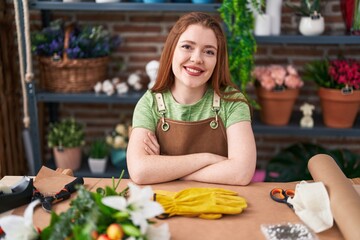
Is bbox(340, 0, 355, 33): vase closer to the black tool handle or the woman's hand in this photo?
the woman's hand

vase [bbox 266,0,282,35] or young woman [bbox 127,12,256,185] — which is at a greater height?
vase [bbox 266,0,282,35]

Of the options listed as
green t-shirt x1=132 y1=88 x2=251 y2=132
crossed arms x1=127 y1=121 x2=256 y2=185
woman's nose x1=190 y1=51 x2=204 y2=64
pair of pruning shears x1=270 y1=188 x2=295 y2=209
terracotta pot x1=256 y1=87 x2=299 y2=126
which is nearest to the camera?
pair of pruning shears x1=270 y1=188 x2=295 y2=209

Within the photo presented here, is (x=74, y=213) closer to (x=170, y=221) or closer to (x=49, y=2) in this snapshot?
(x=170, y=221)

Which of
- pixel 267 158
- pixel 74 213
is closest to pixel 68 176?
pixel 74 213

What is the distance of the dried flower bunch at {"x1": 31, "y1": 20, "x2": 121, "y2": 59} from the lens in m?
2.66

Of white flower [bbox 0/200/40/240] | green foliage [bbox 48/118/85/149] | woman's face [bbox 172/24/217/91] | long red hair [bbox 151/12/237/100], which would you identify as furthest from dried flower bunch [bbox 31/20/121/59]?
white flower [bbox 0/200/40/240]

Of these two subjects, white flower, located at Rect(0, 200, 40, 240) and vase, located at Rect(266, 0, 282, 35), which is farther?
vase, located at Rect(266, 0, 282, 35)

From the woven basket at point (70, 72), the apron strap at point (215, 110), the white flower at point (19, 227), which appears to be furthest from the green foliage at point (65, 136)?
the white flower at point (19, 227)

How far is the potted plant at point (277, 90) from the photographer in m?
2.67

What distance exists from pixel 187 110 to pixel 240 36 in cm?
92

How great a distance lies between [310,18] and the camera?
260 cm

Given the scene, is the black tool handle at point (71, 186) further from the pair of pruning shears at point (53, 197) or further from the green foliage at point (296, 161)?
the green foliage at point (296, 161)

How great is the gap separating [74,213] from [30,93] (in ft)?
6.33

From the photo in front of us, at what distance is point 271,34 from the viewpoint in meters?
2.66
